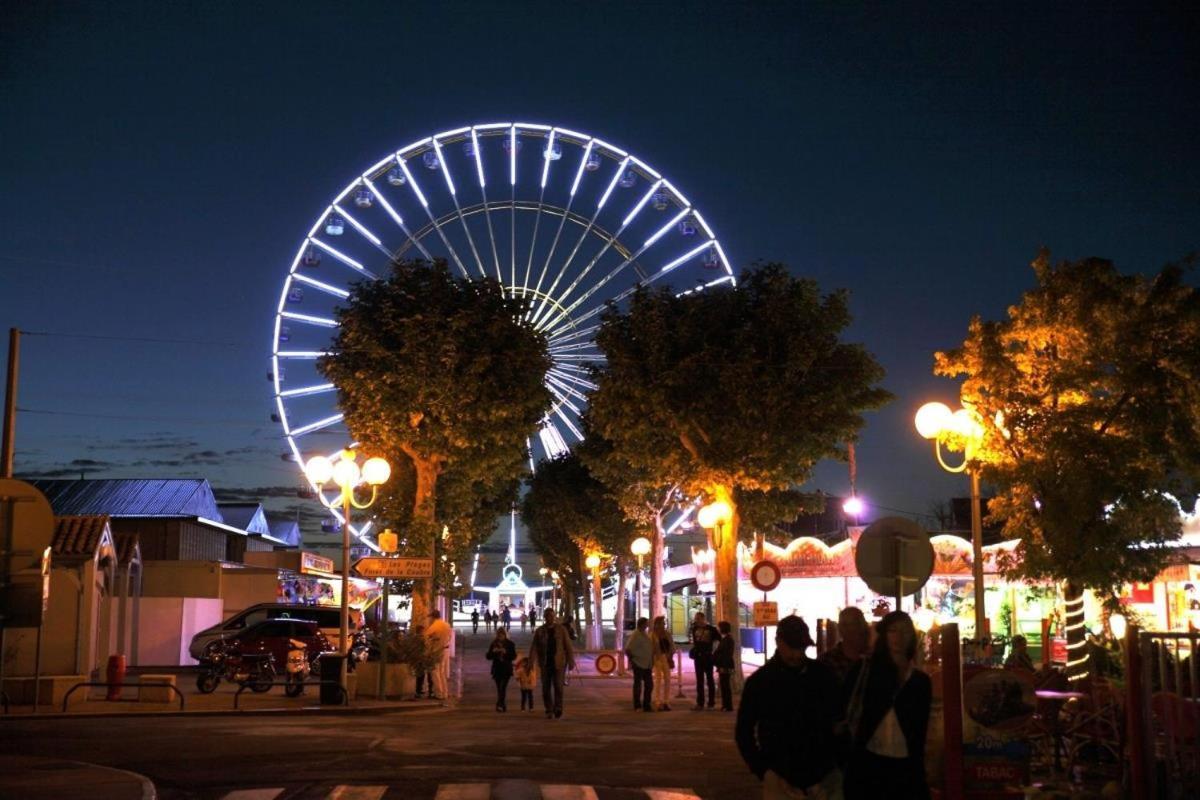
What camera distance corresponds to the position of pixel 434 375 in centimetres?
2675

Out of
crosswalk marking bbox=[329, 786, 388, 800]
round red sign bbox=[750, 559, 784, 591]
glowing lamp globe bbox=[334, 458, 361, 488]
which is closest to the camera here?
crosswalk marking bbox=[329, 786, 388, 800]

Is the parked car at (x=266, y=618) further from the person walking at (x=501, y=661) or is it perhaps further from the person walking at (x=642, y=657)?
the person walking at (x=642, y=657)

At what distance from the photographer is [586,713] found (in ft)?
73.3

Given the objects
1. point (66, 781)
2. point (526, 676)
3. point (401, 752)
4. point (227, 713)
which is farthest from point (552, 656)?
point (66, 781)

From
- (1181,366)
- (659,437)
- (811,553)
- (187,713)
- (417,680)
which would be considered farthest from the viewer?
(811,553)

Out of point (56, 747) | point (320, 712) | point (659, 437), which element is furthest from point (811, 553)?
point (56, 747)

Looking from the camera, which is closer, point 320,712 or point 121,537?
point 320,712

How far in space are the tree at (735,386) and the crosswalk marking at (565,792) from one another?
1524 centimetres

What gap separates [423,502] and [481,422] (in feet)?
7.00

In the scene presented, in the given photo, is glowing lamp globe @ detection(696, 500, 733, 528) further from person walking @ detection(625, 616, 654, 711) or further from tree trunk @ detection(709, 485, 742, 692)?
person walking @ detection(625, 616, 654, 711)

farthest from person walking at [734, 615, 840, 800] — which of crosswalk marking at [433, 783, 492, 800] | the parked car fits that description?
the parked car

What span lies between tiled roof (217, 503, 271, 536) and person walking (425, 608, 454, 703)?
43.1 m

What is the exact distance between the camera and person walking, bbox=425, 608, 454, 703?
80.4 feet

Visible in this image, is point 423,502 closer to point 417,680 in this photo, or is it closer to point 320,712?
point 417,680
